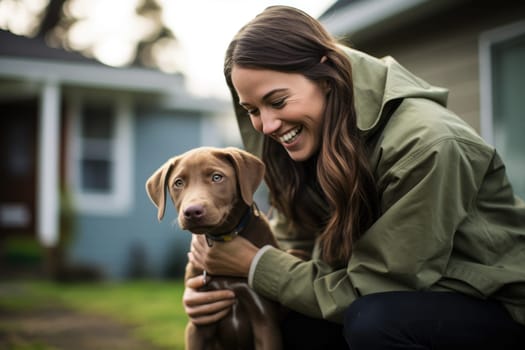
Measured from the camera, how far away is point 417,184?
264 centimetres

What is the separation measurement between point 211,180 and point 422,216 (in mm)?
1027

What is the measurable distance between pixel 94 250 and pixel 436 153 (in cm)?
1221

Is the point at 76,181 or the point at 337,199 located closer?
the point at 337,199

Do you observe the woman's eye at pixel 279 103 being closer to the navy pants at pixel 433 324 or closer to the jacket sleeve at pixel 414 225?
the jacket sleeve at pixel 414 225

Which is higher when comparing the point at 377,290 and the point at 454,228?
the point at 454,228

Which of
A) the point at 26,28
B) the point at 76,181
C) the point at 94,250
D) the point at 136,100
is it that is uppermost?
the point at 26,28

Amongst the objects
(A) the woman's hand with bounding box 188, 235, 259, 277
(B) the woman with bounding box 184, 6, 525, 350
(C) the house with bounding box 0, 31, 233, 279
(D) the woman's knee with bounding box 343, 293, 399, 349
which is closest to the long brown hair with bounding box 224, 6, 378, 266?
(B) the woman with bounding box 184, 6, 525, 350

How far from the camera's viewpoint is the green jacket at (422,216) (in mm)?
2631

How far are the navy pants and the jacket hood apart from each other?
740 mm

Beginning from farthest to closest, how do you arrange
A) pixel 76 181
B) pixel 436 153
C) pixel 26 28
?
→ pixel 26 28, pixel 76 181, pixel 436 153

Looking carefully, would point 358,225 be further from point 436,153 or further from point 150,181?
point 150,181

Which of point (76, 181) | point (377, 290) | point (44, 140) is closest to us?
point (377, 290)

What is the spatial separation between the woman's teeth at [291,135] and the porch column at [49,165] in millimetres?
10559

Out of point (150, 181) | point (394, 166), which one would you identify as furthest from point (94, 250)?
point (394, 166)
